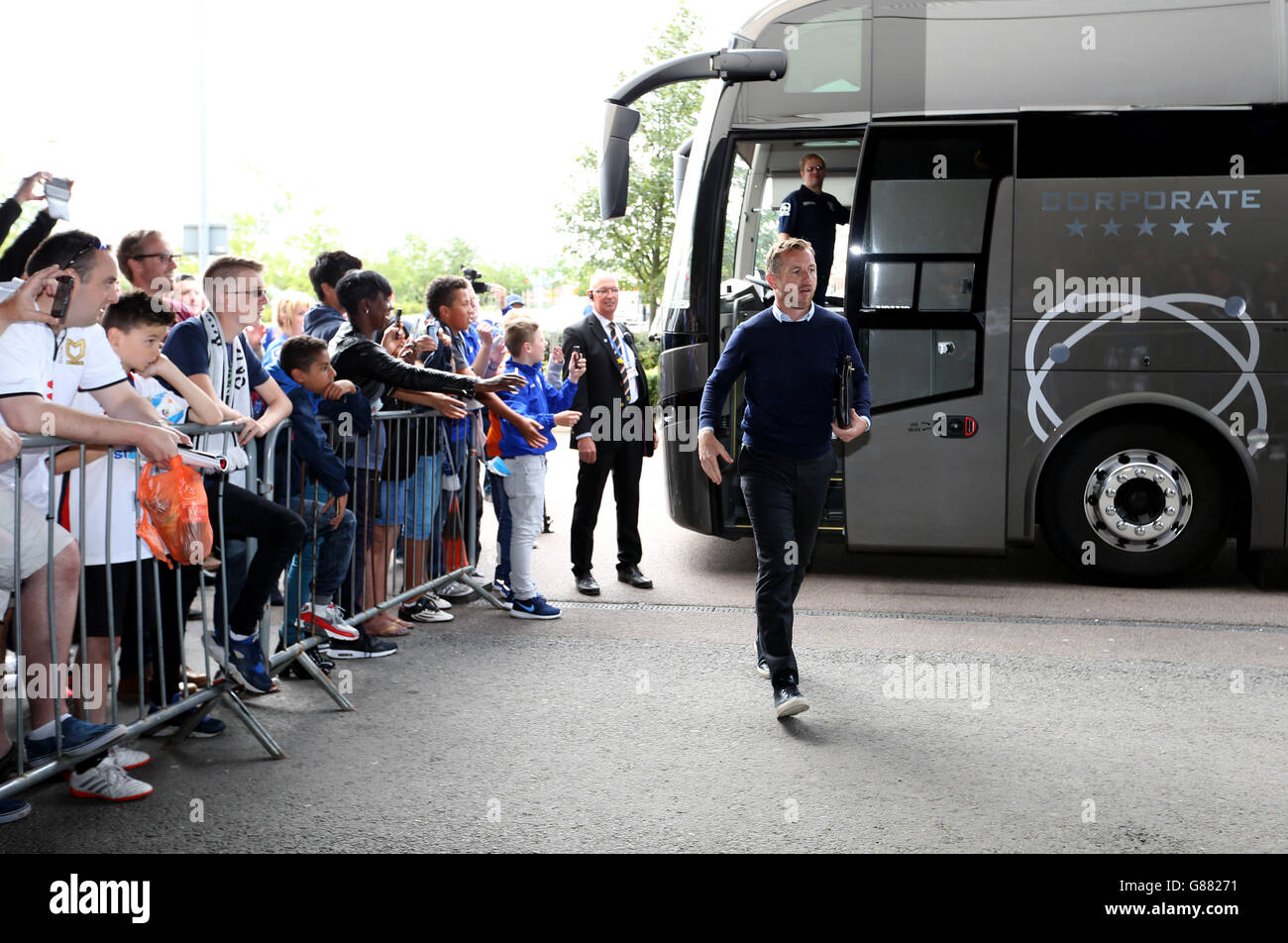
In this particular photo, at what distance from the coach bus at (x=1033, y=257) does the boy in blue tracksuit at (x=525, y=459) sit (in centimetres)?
115

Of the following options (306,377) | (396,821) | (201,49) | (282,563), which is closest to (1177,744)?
(396,821)

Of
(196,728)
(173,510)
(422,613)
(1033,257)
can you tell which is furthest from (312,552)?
(1033,257)

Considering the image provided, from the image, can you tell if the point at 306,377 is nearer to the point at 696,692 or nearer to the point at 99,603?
the point at 99,603

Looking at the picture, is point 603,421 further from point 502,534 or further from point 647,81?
point 647,81

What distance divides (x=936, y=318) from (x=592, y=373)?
90.5 inches

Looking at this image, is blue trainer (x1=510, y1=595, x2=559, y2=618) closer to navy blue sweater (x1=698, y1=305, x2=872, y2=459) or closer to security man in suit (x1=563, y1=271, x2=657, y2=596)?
security man in suit (x1=563, y1=271, x2=657, y2=596)

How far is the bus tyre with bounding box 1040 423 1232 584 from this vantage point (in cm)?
860

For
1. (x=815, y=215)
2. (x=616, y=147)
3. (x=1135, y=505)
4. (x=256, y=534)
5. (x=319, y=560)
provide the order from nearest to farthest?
(x=256, y=534) < (x=319, y=560) < (x=616, y=147) < (x=1135, y=505) < (x=815, y=215)

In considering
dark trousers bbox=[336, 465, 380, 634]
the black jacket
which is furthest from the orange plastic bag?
the black jacket

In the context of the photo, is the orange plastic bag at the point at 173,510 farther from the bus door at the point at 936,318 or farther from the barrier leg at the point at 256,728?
the bus door at the point at 936,318

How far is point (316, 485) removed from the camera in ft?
19.7

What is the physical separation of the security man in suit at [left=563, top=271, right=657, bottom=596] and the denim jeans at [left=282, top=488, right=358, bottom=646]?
7.71 feet

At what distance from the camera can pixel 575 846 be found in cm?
402

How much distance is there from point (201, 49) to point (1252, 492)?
24429mm
